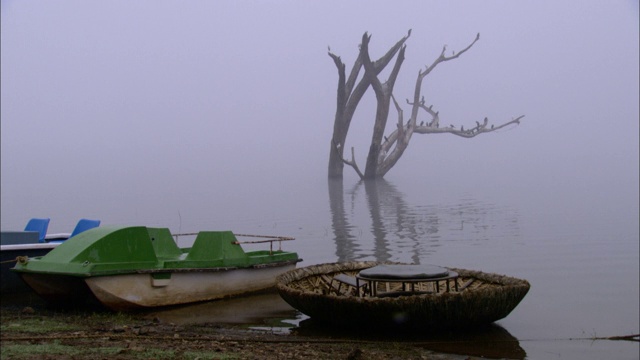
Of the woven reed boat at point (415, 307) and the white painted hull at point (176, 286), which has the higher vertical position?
the white painted hull at point (176, 286)

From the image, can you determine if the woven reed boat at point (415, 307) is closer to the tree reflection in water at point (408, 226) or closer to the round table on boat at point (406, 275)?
the round table on boat at point (406, 275)

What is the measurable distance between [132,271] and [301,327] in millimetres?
2632

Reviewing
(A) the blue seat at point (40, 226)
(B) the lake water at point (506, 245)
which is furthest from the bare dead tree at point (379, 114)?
(A) the blue seat at point (40, 226)

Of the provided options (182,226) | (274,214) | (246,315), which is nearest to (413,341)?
(246,315)

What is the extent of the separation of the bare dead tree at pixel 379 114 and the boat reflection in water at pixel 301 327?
3208 centimetres

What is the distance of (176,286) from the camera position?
10.4 meters

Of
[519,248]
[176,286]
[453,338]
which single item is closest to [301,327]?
[453,338]

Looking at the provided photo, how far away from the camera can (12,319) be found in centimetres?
895

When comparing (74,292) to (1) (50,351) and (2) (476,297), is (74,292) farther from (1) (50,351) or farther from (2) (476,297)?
(2) (476,297)

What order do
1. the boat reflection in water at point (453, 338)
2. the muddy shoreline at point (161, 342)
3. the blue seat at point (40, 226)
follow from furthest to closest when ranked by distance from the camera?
the blue seat at point (40, 226) → the boat reflection in water at point (453, 338) → the muddy shoreline at point (161, 342)

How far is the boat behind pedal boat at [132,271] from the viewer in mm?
9500

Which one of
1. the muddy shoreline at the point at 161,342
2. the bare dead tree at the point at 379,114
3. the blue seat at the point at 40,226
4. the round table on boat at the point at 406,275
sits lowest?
the muddy shoreline at the point at 161,342

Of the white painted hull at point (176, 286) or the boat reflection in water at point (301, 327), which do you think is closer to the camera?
the boat reflection in water at point (301, 327)

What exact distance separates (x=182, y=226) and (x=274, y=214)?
6206mm
